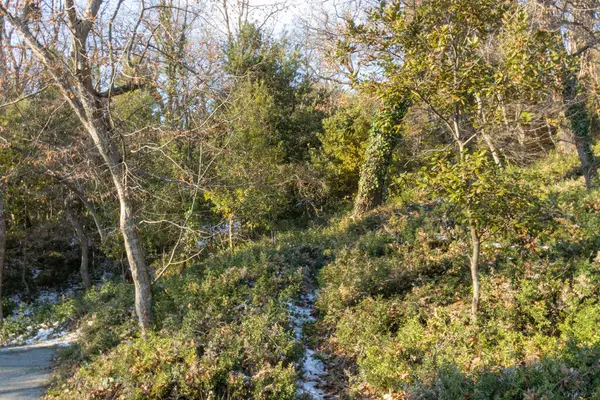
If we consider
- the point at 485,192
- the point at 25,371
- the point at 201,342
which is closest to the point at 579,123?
the point at 485,192

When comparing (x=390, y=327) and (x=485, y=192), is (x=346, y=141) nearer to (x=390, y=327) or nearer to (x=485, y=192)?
(x=390, y=327)

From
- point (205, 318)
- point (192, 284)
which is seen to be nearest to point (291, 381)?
point (205, 318)

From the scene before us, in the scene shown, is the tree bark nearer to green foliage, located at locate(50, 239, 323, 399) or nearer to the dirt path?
green foliage, located at locate(50, 239, 323, 399)

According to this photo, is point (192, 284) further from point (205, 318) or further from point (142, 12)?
point (142, 12)

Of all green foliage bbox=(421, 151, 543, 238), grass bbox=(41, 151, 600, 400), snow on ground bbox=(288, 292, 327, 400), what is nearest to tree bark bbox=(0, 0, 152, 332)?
grass bbox=(41, 151, 600, 400)

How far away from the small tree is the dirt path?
5997 millimetres

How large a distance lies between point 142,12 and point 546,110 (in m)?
7.87

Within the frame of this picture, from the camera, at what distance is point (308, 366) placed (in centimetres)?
603

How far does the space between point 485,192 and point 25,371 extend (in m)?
7.22

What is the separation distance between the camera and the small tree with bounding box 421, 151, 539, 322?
492 cm

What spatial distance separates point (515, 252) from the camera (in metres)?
6.40

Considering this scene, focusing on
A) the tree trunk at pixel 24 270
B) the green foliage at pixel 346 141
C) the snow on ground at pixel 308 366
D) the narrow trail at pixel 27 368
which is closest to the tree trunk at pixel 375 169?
the green foliage at pixel 346 141

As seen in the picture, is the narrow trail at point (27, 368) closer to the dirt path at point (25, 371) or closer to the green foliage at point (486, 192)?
the dirt path at point (25, 371)

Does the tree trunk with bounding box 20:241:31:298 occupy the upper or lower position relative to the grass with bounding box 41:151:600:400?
upper
